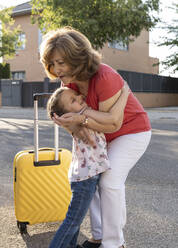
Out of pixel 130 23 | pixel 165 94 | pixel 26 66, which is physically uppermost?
pixel 130 23

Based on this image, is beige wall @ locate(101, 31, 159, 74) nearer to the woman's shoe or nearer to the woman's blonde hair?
the woman's shoe

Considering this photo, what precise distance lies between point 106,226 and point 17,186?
1020mm

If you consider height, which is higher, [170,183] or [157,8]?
[157,8]

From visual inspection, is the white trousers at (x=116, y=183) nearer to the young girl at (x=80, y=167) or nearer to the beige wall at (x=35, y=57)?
the young girl at (x=80, y=167)

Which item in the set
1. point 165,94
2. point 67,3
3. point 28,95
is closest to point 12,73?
point 28,95

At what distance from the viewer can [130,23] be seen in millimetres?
18078

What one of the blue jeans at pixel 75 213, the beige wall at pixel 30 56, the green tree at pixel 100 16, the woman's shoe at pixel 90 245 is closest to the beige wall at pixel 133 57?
the beige wall at pixel 30 56

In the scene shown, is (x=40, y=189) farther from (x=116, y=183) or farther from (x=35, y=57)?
(x=35, y=57)

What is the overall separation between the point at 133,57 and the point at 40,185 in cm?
2818

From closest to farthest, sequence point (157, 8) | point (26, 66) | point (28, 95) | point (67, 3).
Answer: point (67, 3)
point (157, 8)
point (28, 95)
point (26, 66)

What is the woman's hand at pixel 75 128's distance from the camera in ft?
8.02

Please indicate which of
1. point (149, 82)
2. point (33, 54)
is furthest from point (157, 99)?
point (33, 54)

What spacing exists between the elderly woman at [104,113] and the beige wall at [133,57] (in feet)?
80.6

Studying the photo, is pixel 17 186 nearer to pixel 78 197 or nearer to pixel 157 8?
pixel 78 197
